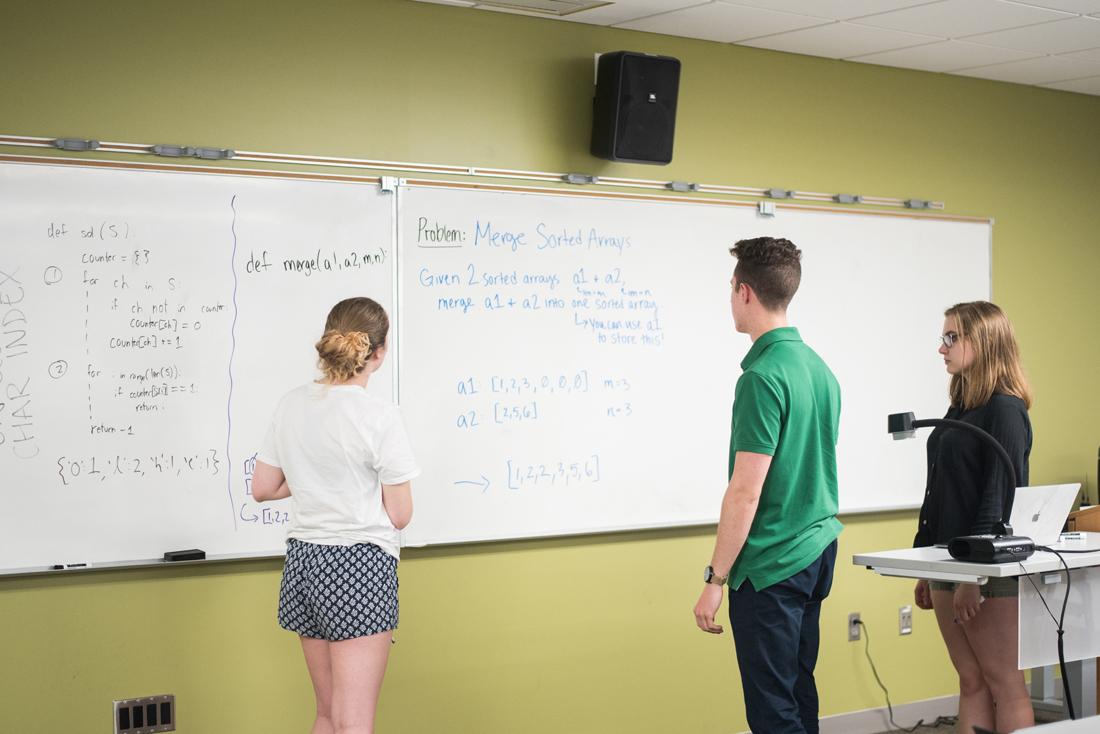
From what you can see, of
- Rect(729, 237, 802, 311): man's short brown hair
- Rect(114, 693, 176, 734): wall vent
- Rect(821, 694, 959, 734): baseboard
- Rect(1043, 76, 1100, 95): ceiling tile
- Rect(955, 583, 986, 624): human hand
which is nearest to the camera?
Rect(729, 237, 802, 311): man's short brown hair

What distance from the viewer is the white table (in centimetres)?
282

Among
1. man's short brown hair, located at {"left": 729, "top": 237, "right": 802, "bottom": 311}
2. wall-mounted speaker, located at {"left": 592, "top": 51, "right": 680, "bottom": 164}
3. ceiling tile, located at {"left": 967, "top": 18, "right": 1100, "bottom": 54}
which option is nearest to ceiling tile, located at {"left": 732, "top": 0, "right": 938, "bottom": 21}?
wall-mounted speaker, located at {"left": 592, "top": 51, "right": 680, "bottom": 164}

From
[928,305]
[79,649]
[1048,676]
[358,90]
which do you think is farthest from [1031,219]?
[79,649]

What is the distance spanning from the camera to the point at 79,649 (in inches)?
131

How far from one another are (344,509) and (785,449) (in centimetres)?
108

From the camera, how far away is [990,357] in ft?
10.7

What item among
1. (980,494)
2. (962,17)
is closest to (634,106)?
(962,17)

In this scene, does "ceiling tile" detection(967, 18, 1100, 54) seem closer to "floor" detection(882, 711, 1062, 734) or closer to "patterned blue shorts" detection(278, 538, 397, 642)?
"floor" detection(882, 711, 1062, 734)

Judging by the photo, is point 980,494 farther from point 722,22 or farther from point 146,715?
point 146,715

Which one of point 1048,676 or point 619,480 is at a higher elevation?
point 619,480

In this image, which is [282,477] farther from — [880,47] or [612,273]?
[880,47]

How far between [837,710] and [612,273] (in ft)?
6.58

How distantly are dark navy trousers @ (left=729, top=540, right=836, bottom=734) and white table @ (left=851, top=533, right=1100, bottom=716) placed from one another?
23 centimetres

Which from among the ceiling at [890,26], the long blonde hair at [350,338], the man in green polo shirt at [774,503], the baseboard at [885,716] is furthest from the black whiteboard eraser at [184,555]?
the baseboard at [885,716]
